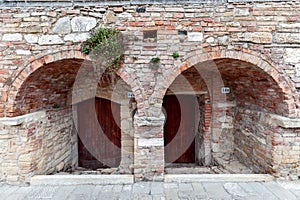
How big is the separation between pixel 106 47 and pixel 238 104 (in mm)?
3178

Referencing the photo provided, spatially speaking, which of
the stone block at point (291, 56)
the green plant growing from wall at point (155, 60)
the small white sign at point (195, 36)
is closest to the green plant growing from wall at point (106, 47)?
the green plant growing from wall at point (155, 60)

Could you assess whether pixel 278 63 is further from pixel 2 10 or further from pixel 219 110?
pixel 2 10

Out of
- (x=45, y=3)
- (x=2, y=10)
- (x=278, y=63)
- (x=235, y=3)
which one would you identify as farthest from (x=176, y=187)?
(x=2, y=10)

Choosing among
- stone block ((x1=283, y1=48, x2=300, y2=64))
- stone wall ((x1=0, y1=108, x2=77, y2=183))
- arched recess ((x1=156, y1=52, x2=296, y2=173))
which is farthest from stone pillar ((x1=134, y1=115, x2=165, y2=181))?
stone block ((x1=283, y1=48, x2=300, y2=64))

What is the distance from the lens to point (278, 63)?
11.9 feet

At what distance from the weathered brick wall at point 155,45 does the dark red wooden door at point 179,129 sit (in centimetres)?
183

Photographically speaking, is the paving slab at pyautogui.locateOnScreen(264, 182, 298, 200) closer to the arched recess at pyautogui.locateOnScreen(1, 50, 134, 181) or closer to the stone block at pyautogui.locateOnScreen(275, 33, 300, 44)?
A: the stone block at pyautogui.locateOnScreen(275, 33, 300, 44)

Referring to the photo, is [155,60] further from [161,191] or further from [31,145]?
[31,145]

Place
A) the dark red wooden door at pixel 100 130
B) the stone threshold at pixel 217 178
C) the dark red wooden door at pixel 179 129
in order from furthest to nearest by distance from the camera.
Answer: the dark red wooden door at pixel 179 129
the dark red wooden door at pixel 100 130
the stone threshold at pixel 217 178

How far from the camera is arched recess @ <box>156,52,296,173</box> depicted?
3.63 metres

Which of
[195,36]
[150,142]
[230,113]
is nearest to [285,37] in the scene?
[195,36]

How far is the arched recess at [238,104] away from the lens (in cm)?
363

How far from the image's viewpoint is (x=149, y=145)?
367 centimetres

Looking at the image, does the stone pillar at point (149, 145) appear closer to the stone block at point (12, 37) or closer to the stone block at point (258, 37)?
the stone block at point (258, 37)
